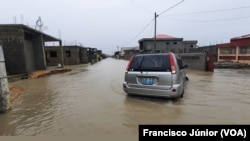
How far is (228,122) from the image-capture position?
4.14 m

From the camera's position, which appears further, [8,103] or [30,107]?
[30,107]

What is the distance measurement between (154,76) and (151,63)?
476 mm

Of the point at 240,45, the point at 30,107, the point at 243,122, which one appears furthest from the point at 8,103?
the point at 240,45

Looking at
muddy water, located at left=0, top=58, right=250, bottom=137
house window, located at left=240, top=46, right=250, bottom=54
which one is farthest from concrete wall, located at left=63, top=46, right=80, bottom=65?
muddy water, located at left=0, top=58, right=250, bottom=137

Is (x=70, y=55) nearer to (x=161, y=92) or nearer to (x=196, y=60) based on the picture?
(x=196, y=60)

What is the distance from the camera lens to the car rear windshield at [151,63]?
5448mm

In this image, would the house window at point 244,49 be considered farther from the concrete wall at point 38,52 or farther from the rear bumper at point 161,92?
the concrete wall at point 38,52

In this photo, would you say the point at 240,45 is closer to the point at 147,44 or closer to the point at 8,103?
the point at 147,44

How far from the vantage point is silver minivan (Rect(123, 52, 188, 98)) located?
5.28 metres

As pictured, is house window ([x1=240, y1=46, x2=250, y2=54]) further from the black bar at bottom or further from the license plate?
the black bar at bottom

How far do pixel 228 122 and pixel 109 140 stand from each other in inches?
106

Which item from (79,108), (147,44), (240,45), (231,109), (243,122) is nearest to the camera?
(243,122)

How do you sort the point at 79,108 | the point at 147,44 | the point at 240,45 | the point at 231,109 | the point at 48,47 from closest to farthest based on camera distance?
the point at 231,109, the point at 79,108, the point at 240,45, the point at 48,47, the point at 147,44

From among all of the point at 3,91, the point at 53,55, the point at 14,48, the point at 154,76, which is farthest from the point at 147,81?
the point at 53,55
